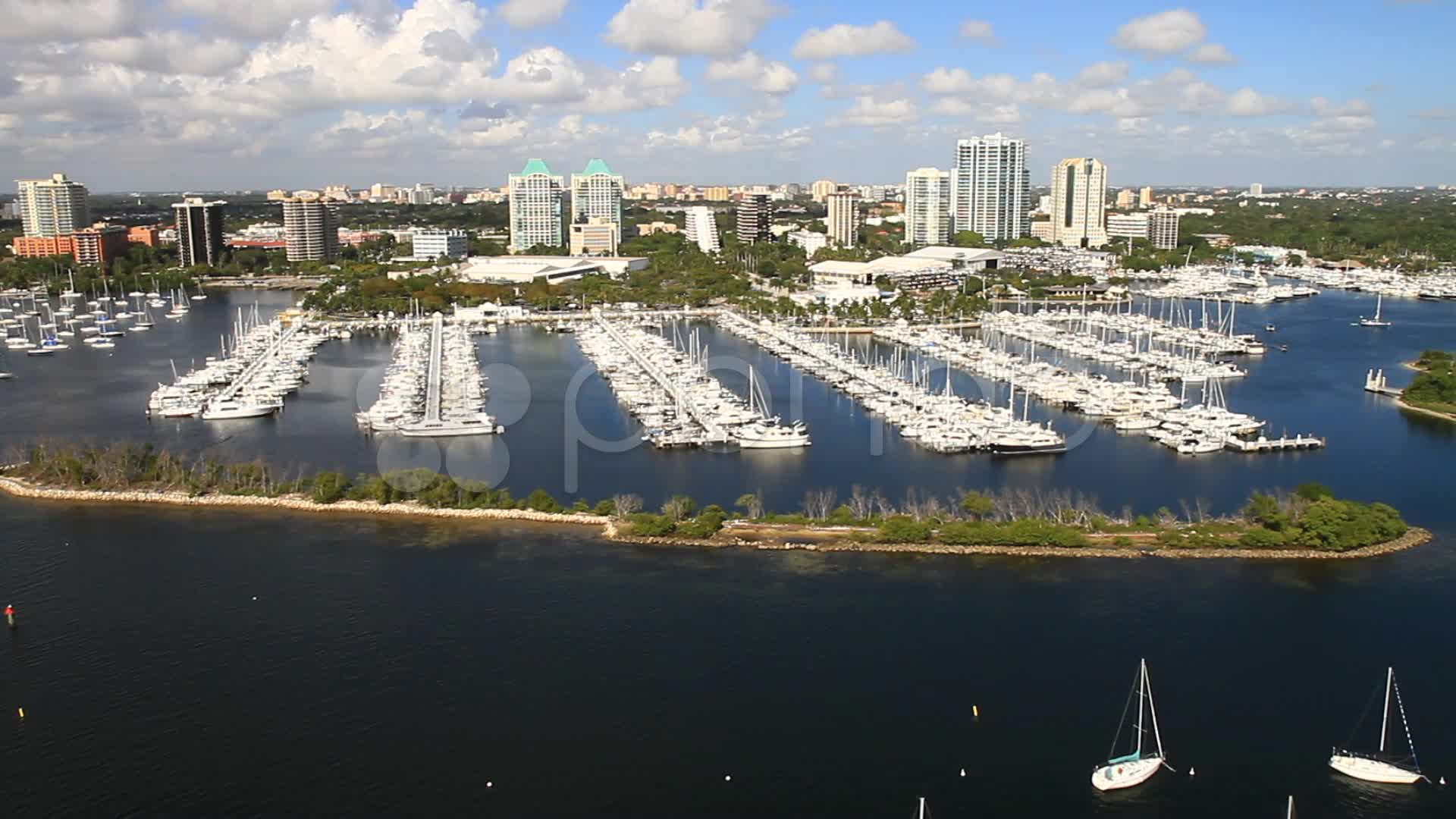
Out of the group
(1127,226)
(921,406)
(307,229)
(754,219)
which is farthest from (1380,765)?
(1127,226)

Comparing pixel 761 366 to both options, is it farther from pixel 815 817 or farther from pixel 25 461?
pixel 815 817

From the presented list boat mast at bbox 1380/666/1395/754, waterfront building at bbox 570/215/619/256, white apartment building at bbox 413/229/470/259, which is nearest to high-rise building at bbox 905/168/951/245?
waterfront building at bbox 570/215/619/256

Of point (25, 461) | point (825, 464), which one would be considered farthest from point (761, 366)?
point (25, 461)

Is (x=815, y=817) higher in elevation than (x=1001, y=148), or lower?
lower

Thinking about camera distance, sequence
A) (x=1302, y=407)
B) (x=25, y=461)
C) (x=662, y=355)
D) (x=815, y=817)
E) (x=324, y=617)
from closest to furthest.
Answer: (x=815, y=817) < (x=324, y=617) < (x=25, y=461) < (x=1302, y=407) < (x=662, y=355)

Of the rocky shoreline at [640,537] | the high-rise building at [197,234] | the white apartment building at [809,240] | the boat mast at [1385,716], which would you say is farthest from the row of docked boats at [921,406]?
the high-rise building at [197,234]

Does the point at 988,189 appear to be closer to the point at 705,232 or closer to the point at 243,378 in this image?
the point at 705,232

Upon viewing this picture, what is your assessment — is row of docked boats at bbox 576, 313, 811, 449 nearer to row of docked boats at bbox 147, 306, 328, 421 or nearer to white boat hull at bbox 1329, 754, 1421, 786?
row of docked boats at bbox 147, 306, 328, 421
